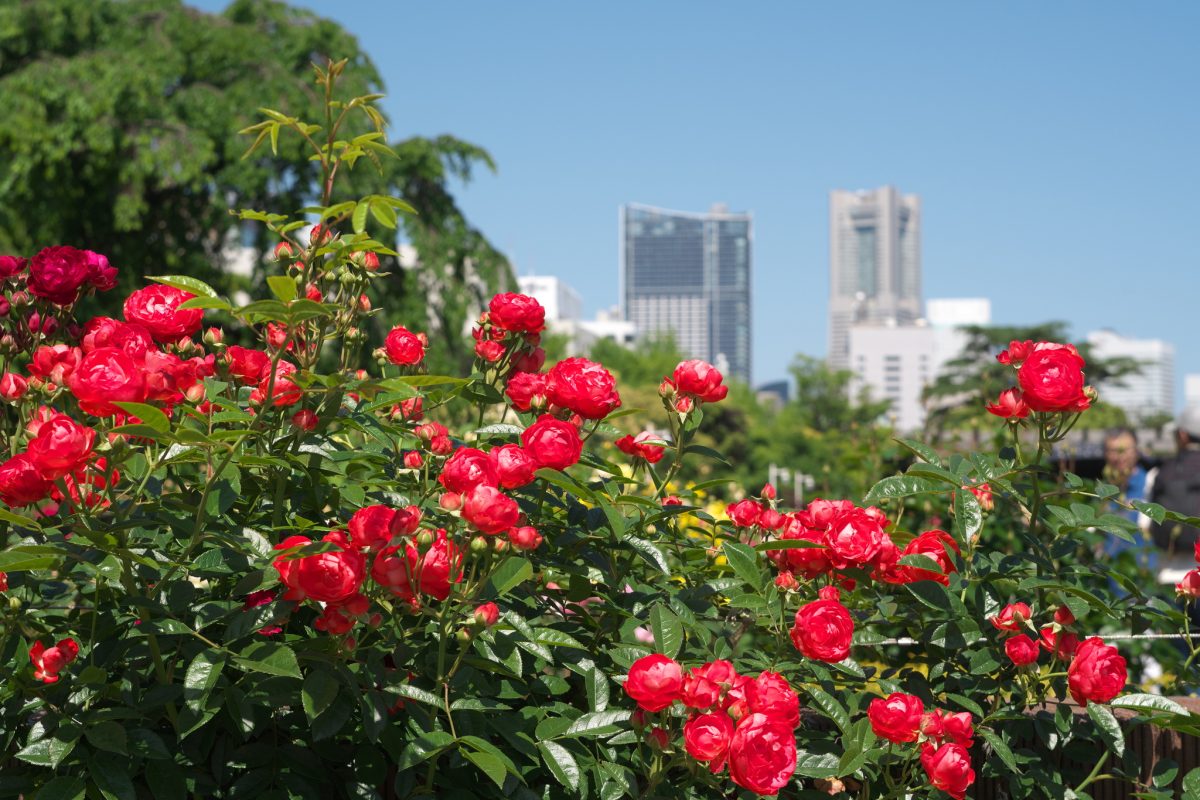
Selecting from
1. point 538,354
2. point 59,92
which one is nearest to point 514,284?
point 59,92

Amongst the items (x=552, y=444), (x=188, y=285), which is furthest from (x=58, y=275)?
(x=552, y=444)

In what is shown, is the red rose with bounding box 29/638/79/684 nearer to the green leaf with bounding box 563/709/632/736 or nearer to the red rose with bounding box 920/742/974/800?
the green leaf with bounding box 563/709/632/736

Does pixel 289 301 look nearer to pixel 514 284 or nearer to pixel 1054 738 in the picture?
pixel 1054 738

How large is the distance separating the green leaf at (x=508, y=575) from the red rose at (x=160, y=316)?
0.56m

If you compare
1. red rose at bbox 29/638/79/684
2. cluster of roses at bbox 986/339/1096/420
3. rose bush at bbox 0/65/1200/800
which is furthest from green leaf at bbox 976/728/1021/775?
red rose at bbox 29/638/79/684

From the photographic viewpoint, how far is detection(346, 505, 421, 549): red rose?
1.21 m

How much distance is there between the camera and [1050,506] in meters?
1.70

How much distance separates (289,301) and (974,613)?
1062 mm

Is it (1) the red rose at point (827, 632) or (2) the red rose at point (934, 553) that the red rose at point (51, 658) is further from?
(2) the red rose at point (934, 553)

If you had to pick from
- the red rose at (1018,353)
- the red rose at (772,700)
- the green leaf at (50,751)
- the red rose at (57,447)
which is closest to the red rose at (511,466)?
the red rose at (772,700)

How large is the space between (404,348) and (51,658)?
65cm

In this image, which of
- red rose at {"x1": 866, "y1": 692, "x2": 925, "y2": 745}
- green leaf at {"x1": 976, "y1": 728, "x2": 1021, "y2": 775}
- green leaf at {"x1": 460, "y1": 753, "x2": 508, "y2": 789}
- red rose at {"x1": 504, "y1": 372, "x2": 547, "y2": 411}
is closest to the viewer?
green leaf at {"x1": 460, "y1": 753, "x2": 508, "y2": 789}

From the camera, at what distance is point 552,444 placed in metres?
1.34

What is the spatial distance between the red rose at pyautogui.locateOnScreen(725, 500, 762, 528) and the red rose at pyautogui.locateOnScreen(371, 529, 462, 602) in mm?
580
